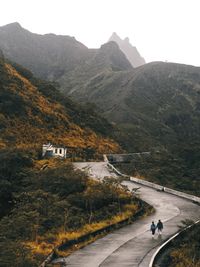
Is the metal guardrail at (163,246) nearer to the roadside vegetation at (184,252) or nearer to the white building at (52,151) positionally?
the roadside vegetation at (184,252)

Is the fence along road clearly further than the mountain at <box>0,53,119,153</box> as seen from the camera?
No

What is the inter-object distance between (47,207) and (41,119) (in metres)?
44.1

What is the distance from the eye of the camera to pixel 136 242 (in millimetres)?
21578

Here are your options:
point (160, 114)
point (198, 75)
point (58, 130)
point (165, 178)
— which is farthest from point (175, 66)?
point (165, 178)

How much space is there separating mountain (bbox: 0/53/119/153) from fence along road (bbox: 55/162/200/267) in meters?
27.4

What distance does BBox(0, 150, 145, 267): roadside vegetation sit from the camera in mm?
19688

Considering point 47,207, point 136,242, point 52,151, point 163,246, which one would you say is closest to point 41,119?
point 52,151

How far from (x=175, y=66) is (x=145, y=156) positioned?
403 ft

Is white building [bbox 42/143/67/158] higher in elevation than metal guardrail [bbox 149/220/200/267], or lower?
higher

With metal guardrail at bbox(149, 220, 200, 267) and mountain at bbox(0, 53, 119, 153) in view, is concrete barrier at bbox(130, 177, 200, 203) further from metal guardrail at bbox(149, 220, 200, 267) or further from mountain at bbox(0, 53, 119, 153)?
mountain at bbox(0, 53, 119, 153)

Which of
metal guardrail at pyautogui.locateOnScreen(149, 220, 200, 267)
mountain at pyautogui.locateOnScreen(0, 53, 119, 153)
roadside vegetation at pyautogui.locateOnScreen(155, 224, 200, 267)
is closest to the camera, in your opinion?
metal guardrail at pyautogui.locateOnScreen(149, 220, 200, 267)

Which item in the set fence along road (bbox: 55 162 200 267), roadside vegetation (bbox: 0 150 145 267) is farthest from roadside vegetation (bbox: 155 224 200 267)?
roadside vegetation (bbox: 0 150 145 267)

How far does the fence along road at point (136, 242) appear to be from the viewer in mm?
18391

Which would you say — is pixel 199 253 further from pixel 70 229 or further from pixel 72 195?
pixel 72 195
